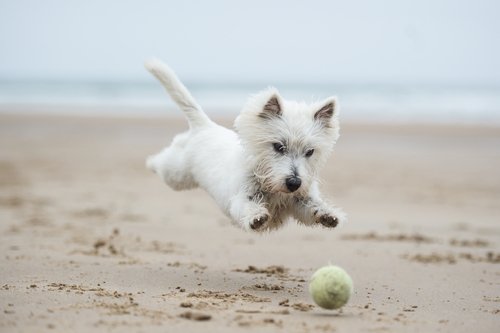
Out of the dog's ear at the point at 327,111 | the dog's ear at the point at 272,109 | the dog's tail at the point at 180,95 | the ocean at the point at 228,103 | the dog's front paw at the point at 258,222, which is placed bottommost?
the dog's front paw at the point at 258,222

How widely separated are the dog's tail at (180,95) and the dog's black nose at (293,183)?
71.5 inches

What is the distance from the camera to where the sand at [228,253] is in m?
4.47

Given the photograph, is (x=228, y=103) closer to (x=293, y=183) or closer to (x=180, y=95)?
(x=180, y=95)

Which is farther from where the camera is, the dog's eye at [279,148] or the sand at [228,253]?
the dog's eye at [279,148]

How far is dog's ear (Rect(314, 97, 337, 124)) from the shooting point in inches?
221

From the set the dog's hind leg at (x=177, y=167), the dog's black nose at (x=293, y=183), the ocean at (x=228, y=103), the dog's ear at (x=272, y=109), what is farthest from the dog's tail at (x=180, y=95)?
A: the ocean at (x=228, y=103)

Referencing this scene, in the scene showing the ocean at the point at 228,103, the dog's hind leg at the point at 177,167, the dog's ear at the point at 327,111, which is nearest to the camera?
the dog's ear at the point at 327,111

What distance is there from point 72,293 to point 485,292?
10.2 ft

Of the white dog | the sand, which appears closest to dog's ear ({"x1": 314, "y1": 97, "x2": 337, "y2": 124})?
the white dog

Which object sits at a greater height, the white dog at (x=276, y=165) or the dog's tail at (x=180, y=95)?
the dog's tail at (x=180, y=95)

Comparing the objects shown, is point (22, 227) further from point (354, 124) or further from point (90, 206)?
point (354, 124)

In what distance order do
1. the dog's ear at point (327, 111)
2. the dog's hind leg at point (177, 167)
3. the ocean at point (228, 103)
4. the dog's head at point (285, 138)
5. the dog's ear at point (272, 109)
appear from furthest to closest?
1. the ocean at point (228, 103)
2. the dog's hind leg at point (177, 167)
3. the dog's ear at point (327, 111)
4. the dog's ear at point (272, 109)
5. the dog's head at point (285, 138)

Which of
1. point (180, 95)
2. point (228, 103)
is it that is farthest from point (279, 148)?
point (228, 103)

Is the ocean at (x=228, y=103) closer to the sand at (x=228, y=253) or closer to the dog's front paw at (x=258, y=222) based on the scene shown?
the sand at (x=228, y=253)
